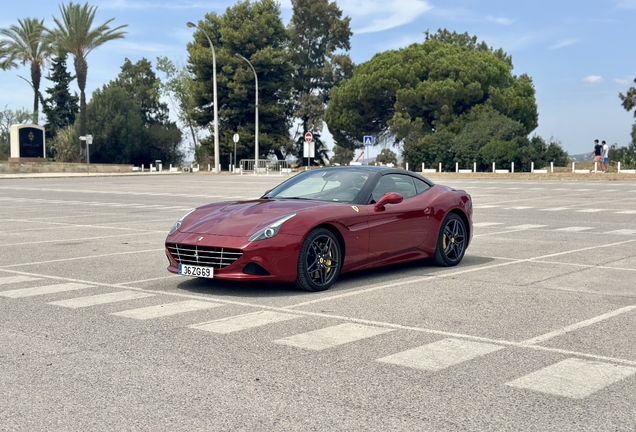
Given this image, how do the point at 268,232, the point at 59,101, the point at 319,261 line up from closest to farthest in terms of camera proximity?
the point at 268,232
the point at 319,261
the point at 59,101

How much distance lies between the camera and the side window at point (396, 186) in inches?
407

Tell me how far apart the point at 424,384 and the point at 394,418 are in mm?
785

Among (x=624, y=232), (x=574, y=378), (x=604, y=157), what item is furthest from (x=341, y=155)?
(x=574, y=378)

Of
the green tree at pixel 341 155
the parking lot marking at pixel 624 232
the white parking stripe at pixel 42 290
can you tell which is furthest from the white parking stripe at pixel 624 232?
the green tree at pixel 341 155

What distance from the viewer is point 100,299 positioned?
862cm

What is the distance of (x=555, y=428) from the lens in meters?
4.57

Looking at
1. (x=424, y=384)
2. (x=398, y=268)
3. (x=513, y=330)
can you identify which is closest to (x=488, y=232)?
(x=398, y=268)

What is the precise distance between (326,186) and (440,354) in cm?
429

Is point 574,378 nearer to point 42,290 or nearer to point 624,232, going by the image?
point 42,290

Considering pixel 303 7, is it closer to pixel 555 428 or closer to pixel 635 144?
pixel 635 144

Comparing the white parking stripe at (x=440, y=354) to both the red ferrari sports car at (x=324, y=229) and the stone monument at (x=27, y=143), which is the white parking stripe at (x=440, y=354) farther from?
the stone monument at (x=27, y=143)

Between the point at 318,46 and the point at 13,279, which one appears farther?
the point at 318,46

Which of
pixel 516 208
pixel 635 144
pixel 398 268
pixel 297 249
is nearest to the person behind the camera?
pixel 297 249

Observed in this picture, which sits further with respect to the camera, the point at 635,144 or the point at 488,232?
the point at 635,144
